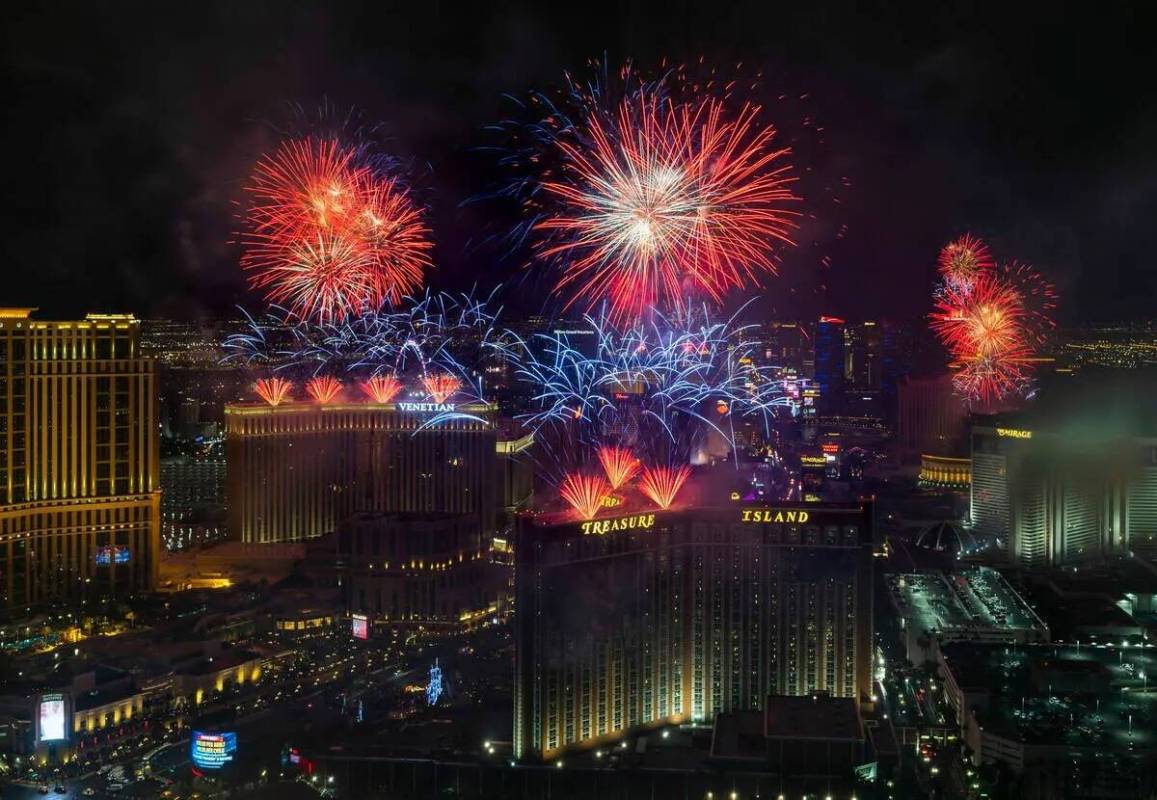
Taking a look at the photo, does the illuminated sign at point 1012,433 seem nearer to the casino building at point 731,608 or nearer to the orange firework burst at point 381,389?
the orange firework burst at point 381,389

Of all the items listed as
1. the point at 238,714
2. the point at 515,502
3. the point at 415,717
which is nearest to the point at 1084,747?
the point at 415,717

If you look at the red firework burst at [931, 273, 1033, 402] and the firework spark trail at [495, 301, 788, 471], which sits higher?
the red firework burst at [931, 273, 1033, 402]

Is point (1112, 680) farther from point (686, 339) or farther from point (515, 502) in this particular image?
point (515, 502)

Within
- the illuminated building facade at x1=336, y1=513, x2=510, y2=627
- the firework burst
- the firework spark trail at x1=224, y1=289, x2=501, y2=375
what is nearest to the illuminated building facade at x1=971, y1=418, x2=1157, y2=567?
the firework burst

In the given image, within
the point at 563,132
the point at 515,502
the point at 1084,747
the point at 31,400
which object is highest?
the point at 563,132

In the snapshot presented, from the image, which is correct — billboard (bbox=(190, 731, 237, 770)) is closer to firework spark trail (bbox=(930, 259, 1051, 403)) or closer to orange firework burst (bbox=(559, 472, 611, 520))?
orange firework burst (bbox=(559, 472, 611, 520))

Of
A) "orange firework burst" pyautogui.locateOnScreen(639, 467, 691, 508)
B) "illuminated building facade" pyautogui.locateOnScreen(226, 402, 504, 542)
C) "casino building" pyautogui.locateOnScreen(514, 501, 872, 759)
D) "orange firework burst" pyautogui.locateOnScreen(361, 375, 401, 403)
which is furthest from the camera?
"orange firework burst" pyautogui.locateOnScreen(361, 375, 401, 403)

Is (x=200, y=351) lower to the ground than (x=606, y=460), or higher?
higher
